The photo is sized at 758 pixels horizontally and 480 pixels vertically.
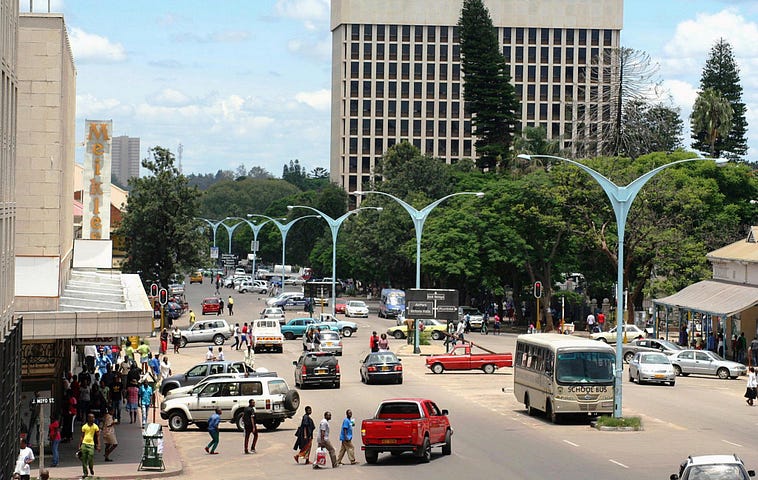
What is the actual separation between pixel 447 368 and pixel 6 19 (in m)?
31.6

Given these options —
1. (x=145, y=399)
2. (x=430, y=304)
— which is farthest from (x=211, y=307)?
(x=145, y=399)

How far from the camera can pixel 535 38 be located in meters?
183

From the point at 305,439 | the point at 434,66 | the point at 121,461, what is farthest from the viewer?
the point at 434,66

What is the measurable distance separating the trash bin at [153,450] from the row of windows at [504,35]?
157 m

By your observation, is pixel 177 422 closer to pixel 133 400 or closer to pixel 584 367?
pixel 133 400

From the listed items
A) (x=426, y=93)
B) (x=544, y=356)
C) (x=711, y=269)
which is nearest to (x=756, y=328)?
(x=711, y=269)

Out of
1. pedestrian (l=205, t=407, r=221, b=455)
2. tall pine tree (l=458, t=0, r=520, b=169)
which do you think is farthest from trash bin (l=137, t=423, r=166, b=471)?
tall pine tree (l=458, t=0, r=520, b=169)

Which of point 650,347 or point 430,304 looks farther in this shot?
point 430,304

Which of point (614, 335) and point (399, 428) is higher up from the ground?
point (614, 335)

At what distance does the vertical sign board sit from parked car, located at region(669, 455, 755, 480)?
3139 cm

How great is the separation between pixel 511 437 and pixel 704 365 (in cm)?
2263

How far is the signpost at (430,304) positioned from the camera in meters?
62.8

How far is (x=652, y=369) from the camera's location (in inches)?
1945

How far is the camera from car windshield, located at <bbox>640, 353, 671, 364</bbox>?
164ft
